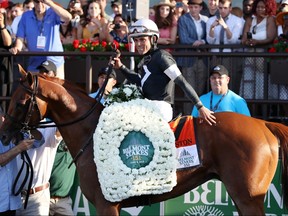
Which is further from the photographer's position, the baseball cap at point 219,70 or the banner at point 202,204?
the banner at point 202,204

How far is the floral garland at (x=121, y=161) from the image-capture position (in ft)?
24.6

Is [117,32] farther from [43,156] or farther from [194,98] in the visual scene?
[194,98]

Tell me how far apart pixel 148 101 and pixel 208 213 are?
255 centimetres

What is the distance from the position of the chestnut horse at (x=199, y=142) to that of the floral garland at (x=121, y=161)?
0.61ft

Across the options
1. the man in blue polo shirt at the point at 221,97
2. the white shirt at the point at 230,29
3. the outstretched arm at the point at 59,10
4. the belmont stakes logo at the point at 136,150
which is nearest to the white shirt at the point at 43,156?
the belmont stakes logo at the point at 136,150

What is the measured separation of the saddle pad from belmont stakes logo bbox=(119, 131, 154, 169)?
31cm

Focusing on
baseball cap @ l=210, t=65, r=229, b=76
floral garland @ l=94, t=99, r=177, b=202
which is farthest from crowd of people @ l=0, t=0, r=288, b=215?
floral garland @ l=94, t=99, r=177, b=202

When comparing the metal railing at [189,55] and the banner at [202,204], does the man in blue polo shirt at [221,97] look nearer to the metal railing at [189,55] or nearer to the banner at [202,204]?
the metal railing at [189,55]

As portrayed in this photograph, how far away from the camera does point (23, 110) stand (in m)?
7.67

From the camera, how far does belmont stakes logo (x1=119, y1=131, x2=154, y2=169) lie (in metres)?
7.55

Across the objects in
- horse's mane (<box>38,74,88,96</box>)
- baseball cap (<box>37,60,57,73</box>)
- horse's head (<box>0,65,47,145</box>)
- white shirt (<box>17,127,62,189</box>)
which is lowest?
white shirt (<box>17,127,62,189</box>)

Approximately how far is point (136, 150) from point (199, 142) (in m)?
0.66

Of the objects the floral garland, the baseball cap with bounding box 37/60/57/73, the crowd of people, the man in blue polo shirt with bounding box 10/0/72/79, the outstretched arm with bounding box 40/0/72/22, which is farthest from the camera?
the man in blue polo shirt with bounding box 10/0/72/79

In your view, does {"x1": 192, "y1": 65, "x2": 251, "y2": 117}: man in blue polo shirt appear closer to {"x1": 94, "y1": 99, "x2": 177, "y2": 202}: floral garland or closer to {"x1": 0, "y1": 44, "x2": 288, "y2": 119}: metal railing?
{"x1": 0, "y1": 44, "x2": 288, "y2": 119}: metal railing
